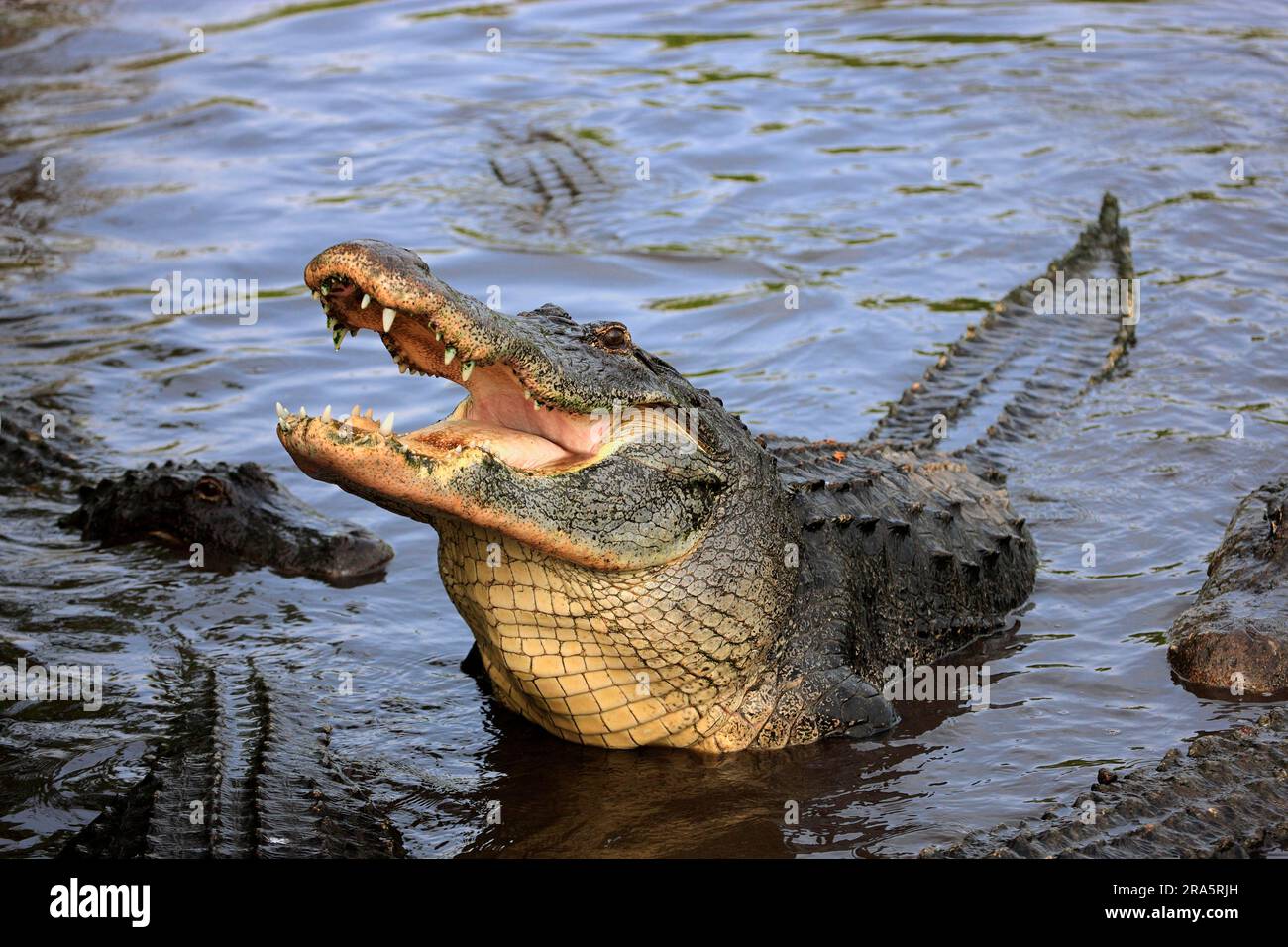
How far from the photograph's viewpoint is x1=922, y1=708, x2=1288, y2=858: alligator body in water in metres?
4.19

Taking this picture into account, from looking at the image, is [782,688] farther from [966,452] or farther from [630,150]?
[630,150]

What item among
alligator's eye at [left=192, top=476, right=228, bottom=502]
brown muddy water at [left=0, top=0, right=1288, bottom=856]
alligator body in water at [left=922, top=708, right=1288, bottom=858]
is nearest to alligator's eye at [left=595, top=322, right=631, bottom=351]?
brown muddy water at [left=0, top=0, right=1288, bottom=856]

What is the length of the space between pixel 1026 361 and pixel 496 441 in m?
4.78

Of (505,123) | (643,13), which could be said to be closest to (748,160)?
(505,123)

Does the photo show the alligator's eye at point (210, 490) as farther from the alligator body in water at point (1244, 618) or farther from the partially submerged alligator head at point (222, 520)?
the alligator body in water at point (1244, 618)

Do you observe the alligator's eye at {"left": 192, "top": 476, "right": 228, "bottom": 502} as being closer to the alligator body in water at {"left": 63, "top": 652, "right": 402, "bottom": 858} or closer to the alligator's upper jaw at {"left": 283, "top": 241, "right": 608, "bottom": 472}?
the alligator body in water at {"left": 63, "top": 652, "right": 402, "bottom": 858}

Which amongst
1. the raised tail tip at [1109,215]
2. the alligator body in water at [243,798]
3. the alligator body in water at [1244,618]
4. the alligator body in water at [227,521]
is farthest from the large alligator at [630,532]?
the raised tail tip at [1109,215]

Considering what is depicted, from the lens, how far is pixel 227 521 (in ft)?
25.5

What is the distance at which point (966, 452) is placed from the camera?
24.8ft

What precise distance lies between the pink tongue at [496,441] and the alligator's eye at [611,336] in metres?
0.39

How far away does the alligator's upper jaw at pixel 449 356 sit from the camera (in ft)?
14.1

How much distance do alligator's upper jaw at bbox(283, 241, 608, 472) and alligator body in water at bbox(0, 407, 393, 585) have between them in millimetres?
2608
